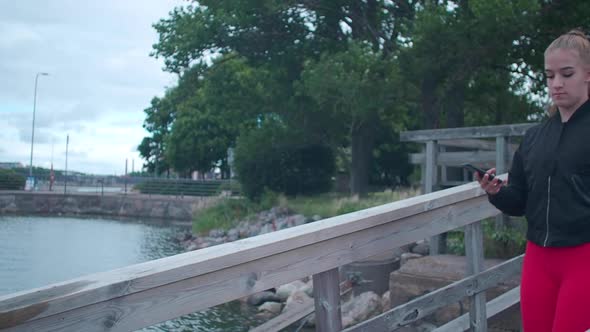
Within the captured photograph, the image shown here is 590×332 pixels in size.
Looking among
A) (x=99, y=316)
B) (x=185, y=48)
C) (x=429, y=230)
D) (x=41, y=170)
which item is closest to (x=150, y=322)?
(x=99, y=316)

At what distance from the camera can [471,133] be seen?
6.99 metres

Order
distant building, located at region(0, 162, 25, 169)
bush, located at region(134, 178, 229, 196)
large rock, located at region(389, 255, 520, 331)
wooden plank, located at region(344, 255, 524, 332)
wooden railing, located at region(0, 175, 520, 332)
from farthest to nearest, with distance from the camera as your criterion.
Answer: bush, located at region(134, 178, 229, 196) < distant building, located at region(0, 162, 25, 169) < large rock, located at region(389, 255, 520, 331) < wooden plank, located at region(344, 255, 524, 332) < wooden railing, located at region(0, 175, 520, 332)

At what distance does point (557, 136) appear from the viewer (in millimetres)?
2234

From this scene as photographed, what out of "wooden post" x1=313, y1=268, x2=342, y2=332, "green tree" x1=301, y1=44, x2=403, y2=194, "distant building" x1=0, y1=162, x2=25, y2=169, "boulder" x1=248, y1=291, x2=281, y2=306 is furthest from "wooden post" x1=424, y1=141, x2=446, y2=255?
"distant building" x1=0, y1=162, x2=25, y2=169

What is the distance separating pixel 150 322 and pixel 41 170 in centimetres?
2751

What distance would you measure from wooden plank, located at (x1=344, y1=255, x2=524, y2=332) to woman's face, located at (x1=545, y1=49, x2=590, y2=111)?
112 cm

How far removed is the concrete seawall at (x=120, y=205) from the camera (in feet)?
96.3

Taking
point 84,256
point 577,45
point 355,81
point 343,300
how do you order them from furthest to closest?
point 355,81 → point 84,256 → point 343,300 → point 577,45

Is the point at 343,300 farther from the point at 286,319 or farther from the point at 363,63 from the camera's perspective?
the point at 363,63

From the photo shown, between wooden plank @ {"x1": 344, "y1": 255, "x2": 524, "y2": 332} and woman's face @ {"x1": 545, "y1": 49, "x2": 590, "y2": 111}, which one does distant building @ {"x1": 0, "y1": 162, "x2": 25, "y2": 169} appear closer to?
wooden plank @ {"x1": 344, "y1": 255, "x2": 524, "y2": 332}

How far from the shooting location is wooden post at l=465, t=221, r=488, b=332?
10.7 ft

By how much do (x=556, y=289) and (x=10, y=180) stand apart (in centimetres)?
2042

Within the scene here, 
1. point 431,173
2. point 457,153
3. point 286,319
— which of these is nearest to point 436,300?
point 286,319

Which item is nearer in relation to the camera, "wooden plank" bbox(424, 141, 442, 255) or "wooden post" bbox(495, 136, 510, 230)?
"wooden post" bbox(495, 136, 510, 230)
